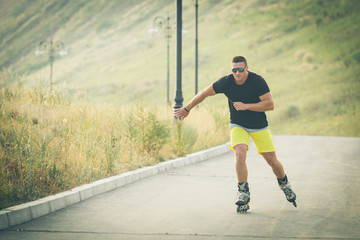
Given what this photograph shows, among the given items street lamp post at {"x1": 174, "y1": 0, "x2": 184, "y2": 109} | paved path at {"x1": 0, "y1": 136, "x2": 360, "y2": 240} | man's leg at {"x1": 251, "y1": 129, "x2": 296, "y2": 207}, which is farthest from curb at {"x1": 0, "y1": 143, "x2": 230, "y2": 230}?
street lamp post at {"x1": 174, "y1": 0, "x2": 184, "y2": 109}

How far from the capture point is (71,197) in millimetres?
7832

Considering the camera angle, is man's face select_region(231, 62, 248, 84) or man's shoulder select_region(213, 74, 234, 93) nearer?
man's face select_region(231, 62, 248, 84)

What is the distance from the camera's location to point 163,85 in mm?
71625

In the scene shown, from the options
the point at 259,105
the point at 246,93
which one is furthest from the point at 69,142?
the point at 259,105

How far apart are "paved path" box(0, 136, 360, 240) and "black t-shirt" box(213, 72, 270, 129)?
3.86 feet

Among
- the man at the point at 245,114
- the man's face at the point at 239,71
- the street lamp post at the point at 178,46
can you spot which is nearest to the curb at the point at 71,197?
the man at the point at 245,114

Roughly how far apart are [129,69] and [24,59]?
113 feet

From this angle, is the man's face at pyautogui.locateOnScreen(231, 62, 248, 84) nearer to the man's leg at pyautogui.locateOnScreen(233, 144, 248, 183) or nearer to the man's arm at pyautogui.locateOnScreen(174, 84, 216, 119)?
the man's arm at pyautogui.locateOnScreen(174, 84, 216, 119)

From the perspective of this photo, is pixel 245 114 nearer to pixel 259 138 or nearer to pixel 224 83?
pixel 259 138

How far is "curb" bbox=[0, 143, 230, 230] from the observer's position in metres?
6.58

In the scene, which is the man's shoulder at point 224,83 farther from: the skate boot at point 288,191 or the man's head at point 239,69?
the skate boot at point 288,191

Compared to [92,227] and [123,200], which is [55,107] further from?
[92,227]

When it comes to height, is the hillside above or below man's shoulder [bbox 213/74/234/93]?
above

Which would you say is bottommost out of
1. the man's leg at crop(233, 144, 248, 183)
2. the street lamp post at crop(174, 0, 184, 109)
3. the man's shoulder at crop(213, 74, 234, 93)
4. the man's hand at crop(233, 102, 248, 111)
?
the man's leg at crop(233, 144, 248, 183)
